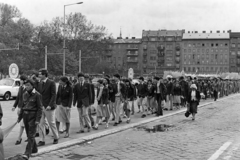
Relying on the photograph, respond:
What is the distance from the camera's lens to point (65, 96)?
379 inches

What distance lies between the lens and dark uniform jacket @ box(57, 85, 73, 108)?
31.5 ft

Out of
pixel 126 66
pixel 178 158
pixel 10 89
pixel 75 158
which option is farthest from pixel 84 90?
pixel 126 66

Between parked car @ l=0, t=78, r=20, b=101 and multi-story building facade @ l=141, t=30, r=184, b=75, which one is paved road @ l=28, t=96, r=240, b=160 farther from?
multi-story building facade @ l=141, t=30, r=184, b=75

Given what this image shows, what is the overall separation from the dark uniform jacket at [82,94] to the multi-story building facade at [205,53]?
116871 mm

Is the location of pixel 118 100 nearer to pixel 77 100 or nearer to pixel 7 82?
pixel 77 100

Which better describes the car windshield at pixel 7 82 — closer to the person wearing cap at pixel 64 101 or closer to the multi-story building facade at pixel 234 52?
the person wearing cap at pixel 64 101

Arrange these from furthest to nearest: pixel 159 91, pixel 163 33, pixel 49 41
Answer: pixel 163 33 → pixel 49 41 → pixel 159 91

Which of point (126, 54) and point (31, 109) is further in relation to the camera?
point (126, 54)

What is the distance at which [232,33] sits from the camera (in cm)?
12588

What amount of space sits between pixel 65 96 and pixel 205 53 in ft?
400

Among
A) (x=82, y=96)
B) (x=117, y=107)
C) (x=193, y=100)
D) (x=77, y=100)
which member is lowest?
(x=117, y=107)

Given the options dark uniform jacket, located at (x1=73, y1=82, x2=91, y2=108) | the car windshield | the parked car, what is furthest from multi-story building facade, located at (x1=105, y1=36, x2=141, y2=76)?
dark uniform jacket, located at (x1=73, y1=82, x2=91, y2=108)

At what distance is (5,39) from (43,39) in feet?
24.5

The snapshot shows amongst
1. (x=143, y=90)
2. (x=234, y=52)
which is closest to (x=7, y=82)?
(x=143, y=90)
